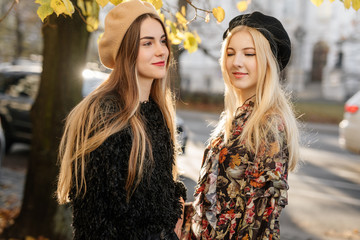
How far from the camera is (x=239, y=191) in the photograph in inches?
86.4

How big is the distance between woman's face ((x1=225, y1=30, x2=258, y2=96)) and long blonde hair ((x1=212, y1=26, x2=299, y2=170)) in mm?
36

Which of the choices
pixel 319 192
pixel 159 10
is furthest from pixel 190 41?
pixel 319 192

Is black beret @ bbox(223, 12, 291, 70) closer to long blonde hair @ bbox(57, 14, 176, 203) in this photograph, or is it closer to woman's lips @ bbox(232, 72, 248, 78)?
woman's lips @ bbox(232, 72, 248, 78)

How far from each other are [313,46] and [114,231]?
113 ft

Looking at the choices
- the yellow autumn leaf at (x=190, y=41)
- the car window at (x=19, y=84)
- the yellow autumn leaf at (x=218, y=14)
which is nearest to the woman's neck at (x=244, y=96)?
the yellow autumn leaf at (x=218, y=14)

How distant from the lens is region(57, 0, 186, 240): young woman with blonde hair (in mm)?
1856

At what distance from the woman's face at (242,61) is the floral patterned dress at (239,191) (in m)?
0.16

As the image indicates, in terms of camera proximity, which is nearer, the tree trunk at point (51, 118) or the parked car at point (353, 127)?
the tree trunk at point (51, 118)

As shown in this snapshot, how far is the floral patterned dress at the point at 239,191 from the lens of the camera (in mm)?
2086

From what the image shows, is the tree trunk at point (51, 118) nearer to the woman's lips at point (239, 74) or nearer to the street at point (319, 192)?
the street at point (319, 192)

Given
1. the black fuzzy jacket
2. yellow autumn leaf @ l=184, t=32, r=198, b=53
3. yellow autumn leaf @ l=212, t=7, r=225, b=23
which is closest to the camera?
the black fuzzy jacket

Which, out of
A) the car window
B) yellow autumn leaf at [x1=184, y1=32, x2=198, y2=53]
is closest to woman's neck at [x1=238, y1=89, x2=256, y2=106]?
yellow autumn leaf at [x1=184, y1=32, x2=198, y2=53]

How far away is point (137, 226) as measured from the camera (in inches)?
76.9

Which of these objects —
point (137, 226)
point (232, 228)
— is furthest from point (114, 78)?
point (232, 228)
